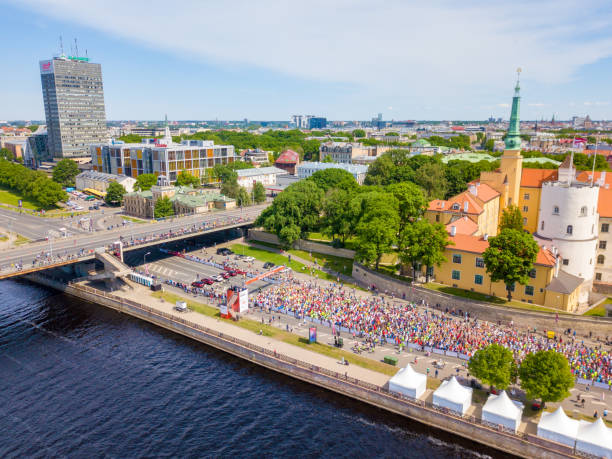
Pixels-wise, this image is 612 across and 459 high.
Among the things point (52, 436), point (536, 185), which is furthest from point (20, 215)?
point (536, 185)

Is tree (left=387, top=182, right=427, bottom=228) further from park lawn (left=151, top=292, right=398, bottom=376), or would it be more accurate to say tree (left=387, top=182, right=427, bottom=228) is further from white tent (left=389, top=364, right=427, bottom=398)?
white tent (left=389, top=364, right=427, bottom=398)

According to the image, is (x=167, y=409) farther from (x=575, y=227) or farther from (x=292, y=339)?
(x=575, y=227)

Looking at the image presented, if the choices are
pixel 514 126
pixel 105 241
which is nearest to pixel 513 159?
pixel 514 126

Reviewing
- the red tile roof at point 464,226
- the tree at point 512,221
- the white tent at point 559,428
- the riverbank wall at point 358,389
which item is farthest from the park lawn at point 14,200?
the white tent at point 559,428

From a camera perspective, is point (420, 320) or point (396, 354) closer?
point (396, 354)

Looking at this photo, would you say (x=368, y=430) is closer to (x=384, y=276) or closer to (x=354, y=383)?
(x=354, y=383)
